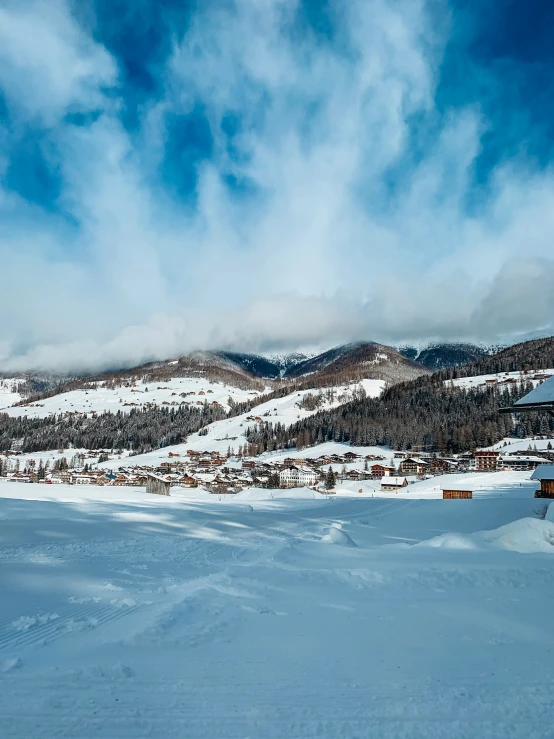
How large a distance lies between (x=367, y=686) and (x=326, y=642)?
4.30ft

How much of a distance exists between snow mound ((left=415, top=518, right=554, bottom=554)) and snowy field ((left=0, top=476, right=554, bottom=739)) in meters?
0.09

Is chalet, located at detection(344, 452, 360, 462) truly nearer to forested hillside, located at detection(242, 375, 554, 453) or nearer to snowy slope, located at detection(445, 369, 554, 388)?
forested hillside, located at detection(242, 375, 554, 453)

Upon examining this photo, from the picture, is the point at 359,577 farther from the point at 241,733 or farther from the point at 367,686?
the point at 241,733

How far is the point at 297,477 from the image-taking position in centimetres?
9475

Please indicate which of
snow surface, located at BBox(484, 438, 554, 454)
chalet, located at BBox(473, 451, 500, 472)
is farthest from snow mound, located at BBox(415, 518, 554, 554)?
snow surface, located at BBox(484, 438, 554, 454)

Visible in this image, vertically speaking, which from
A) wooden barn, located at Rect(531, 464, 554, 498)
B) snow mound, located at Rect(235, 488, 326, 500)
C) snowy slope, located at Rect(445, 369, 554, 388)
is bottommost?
snow mound, located at Rect(235, 488, 326, 500)

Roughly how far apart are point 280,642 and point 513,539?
32.0ft

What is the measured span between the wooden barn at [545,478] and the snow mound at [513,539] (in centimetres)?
830

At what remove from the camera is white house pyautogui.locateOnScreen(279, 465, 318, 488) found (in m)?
90.8

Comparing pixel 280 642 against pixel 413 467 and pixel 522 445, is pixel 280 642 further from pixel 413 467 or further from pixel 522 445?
pixel 522 445

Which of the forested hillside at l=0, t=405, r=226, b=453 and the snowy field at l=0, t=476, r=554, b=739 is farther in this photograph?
the forested hillside at l=0, t=405, r=226, b=453

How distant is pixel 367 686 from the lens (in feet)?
14.0

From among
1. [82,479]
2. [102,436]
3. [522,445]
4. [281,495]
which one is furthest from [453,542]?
[102,436]

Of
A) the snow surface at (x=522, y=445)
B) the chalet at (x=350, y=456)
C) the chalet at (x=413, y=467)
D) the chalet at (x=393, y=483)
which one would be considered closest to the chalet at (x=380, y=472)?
the chalet at (x=413, y=467)
